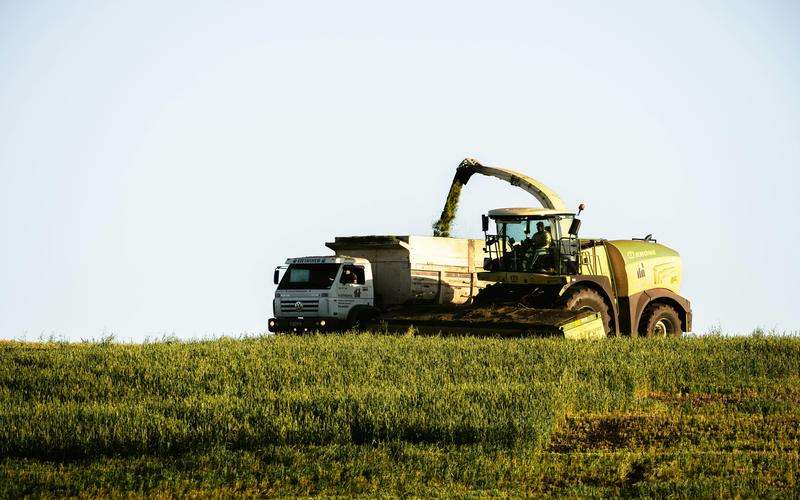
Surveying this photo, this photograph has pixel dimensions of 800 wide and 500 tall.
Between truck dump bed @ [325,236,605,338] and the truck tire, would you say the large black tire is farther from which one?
the truck tire

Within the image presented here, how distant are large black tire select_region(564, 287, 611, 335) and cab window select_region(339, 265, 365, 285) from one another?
19.5 feet

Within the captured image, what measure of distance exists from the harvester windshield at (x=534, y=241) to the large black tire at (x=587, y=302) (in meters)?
0.78

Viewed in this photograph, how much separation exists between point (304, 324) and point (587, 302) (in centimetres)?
769

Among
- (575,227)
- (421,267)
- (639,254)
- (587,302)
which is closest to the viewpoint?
(587,302)

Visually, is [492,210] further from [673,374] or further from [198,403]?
[198,403]

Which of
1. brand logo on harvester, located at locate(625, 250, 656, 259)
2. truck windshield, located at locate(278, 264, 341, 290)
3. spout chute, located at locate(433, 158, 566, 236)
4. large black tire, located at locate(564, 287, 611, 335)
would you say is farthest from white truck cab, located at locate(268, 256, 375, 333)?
brand logo on harvester, located at locate(625, 250, 656, 259)

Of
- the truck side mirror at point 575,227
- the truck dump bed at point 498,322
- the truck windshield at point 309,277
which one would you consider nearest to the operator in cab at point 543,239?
the truck side mirror at point 575,227

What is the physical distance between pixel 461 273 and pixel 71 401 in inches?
598

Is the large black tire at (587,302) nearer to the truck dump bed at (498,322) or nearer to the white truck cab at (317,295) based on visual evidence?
the truck dump bed at (498,322)

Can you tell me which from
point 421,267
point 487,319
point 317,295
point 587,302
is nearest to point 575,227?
point 587,302

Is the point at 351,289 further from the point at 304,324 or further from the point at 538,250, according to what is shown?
the point at 538,250

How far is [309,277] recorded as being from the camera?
30.3 metres

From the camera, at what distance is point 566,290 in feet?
93.3

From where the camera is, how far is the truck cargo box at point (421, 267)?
102 ft
